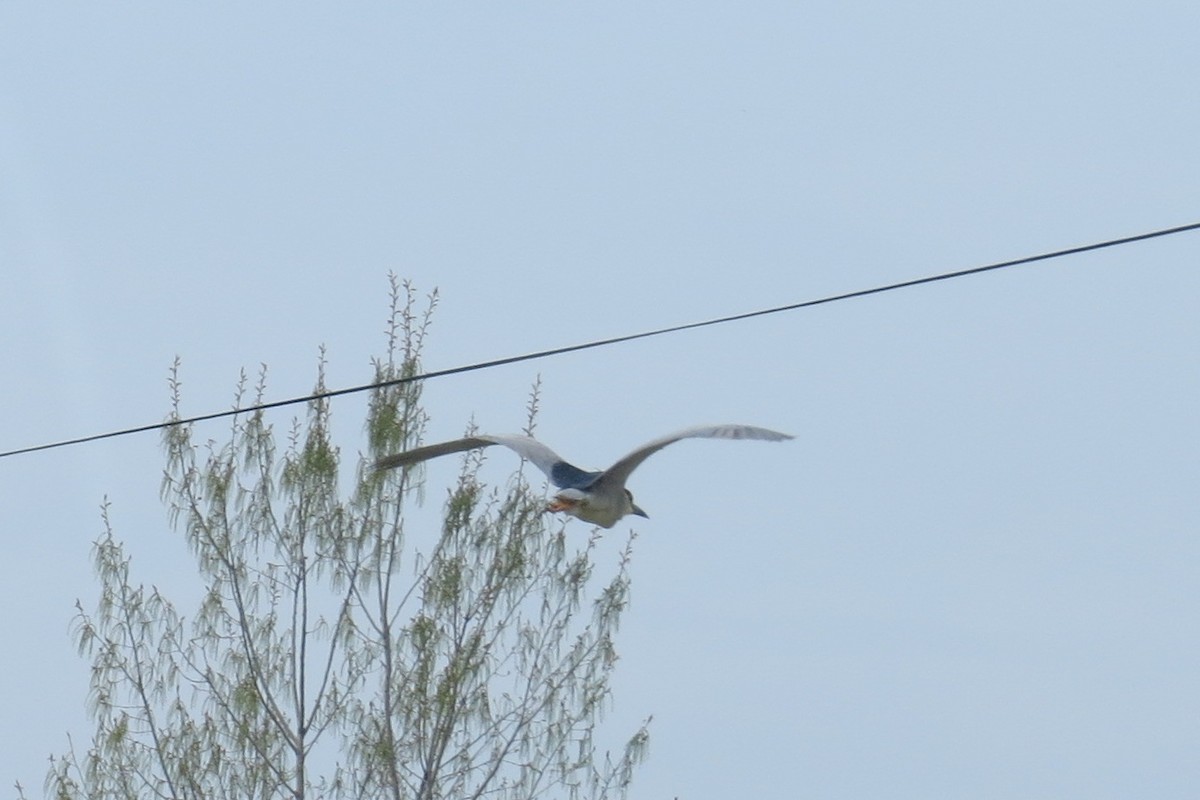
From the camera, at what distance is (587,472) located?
8953mm

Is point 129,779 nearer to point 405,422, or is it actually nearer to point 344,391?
point 405,422

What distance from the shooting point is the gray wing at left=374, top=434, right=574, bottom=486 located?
8.98 m

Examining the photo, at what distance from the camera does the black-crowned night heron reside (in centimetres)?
805

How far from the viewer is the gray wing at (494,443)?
29.5ft

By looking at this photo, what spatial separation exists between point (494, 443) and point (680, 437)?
1.35 m

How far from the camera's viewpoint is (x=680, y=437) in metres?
8.15

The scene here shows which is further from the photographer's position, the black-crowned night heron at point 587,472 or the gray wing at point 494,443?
the gray wing at point 494,443

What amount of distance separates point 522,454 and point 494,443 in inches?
5.2

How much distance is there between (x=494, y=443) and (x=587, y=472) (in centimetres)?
52

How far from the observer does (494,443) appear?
9297mm

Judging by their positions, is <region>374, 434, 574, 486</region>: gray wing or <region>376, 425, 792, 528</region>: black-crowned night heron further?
<region>374, 434, 574, 486</region>: gray wing

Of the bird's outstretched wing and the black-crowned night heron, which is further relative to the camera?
the bird's outstretched wing

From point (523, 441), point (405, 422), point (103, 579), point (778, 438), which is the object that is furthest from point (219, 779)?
point (778, 438)

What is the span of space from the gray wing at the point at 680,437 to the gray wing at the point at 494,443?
0.47 meters
